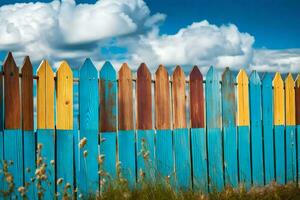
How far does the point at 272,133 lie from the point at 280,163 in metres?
0.63

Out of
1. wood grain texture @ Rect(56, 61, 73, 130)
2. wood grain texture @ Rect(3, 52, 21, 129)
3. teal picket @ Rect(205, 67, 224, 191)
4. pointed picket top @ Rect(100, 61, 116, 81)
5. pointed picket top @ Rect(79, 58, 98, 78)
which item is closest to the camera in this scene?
wood grain texture @ Rect(3, 52, 21, 129)

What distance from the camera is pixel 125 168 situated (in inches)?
239

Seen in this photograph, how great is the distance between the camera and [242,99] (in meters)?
7.70

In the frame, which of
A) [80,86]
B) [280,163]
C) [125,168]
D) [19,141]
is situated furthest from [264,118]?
[19,141]

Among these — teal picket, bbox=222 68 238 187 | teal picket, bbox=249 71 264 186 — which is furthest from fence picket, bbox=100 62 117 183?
teal picket, bbox=249 71 264 186

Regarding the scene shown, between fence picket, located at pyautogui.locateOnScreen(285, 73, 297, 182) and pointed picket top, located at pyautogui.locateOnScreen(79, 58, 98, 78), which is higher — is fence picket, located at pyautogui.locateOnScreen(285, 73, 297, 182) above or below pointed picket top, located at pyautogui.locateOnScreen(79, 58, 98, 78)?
below

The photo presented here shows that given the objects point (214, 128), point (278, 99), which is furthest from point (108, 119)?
point (278, 99)

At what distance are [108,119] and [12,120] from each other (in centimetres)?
123

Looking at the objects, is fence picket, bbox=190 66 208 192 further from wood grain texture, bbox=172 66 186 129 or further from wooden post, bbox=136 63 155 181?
wooden post, bbox=136 63 155 181

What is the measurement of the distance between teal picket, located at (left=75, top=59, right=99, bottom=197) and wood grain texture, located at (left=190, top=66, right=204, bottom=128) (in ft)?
5.48

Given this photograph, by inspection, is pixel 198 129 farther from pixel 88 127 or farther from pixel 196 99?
pixel 88 127

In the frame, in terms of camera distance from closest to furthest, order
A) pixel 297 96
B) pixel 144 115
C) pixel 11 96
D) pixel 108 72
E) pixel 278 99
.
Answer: pixel 11 96 < pixel 108 72 < pixel 144 115 < pixel 278 99 < pixel 297 96

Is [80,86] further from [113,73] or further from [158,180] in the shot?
[158,180]

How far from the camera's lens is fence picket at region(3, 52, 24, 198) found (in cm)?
537
